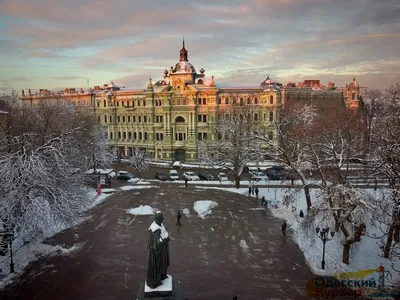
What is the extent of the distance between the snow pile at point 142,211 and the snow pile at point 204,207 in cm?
415

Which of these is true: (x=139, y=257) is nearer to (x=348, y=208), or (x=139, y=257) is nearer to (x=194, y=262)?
(x=194, y=262)

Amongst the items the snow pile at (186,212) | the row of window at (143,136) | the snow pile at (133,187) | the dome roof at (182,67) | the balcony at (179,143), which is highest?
the dome roof at (182,67)

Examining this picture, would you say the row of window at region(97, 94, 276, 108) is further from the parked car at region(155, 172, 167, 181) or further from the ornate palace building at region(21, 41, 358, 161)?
the parked car at region(155, 172, 167, 181)

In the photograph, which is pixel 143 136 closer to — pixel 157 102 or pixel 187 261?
pixel 157 102

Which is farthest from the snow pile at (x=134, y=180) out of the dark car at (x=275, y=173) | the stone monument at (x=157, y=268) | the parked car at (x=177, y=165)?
the stone monument at (x=157, y=268)

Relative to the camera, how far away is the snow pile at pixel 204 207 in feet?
92.9

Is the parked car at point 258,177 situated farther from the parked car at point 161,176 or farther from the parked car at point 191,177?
the parked car at point 161,176

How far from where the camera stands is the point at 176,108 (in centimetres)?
5456

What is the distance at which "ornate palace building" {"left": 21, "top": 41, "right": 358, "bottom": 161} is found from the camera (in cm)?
5175

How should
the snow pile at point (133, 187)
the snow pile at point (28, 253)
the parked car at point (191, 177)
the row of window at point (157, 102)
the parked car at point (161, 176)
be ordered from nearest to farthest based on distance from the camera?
the snow pile at point (28, 253) < the snow pile at point (133, 187) < the parked car at point (191, 177) < the parked car at point (161, 176) < the row of window at point (157, 102)

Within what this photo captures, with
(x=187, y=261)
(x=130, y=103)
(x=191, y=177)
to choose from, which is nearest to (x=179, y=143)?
(x=130, y=103)

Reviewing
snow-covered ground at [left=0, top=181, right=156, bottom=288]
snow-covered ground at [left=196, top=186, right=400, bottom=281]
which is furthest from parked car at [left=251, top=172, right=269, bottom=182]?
snow-covered ground at [left=0, top=181, right=156, bottom=288]

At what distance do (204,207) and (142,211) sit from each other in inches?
226

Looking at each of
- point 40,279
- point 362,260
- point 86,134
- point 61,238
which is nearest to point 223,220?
point 362,260
